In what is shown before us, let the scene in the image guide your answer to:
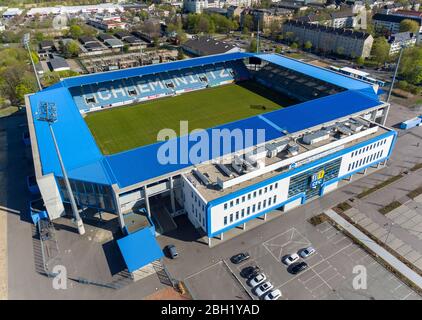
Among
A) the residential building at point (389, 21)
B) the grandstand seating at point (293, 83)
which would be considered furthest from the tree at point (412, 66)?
the residential building at point (389, 21)

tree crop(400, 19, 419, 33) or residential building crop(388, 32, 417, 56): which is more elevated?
tree crop(400, 19, 419, 33)

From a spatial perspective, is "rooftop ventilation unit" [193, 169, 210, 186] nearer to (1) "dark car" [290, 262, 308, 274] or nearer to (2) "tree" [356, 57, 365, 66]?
(1) "dark car" [290, 262, 308, 274]

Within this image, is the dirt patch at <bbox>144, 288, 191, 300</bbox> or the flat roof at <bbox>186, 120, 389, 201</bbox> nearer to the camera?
the dirt patch at <bbox>144, 288, 191, 300</bbox>

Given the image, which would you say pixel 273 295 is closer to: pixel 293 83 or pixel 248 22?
pixel 293 83

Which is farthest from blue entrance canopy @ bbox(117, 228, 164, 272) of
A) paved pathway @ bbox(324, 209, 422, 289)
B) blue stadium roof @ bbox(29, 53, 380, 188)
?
paved pathway @ bbox(324, 209, 422, 289)

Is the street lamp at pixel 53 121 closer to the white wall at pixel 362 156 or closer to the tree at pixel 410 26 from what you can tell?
the white wall at pixel 362 156

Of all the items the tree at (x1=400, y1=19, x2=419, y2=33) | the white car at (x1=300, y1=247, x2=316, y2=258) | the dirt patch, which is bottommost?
the dirt patch
